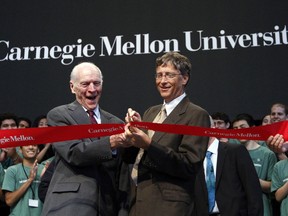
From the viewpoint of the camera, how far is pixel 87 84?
271cm

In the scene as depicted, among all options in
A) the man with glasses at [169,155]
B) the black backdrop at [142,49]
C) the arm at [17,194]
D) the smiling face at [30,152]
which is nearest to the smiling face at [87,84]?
the man with glasses at [169,155]

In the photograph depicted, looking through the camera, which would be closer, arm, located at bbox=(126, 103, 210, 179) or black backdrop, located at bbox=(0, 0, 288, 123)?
arm, located at bbox=(126, 103, 210, 179)

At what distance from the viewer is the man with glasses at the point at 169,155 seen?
2352 millimetres

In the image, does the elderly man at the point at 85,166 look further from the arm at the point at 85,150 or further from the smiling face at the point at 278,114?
the smiling face at the point at 278,114

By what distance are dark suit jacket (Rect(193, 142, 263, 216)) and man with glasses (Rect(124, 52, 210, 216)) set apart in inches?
48.7

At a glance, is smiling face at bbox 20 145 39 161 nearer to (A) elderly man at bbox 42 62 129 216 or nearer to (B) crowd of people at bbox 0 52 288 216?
(B) crowd of people at bbox 0 52 288 216

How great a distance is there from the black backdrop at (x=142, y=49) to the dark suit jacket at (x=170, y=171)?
3.42m

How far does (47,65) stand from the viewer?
6.46 meters

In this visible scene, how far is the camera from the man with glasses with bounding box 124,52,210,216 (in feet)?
→ 7.72

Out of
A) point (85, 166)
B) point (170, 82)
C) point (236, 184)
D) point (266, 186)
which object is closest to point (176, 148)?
point (170, 82)

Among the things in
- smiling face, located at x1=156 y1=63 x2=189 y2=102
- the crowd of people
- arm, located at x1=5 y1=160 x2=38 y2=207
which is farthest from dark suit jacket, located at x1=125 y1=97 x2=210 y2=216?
arm, located at x1=5 y1=160 x2=38 y2=207

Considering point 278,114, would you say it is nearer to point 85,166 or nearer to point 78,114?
point 78,114

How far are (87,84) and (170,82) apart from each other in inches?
18.6

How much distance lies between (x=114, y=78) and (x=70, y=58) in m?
0.68
